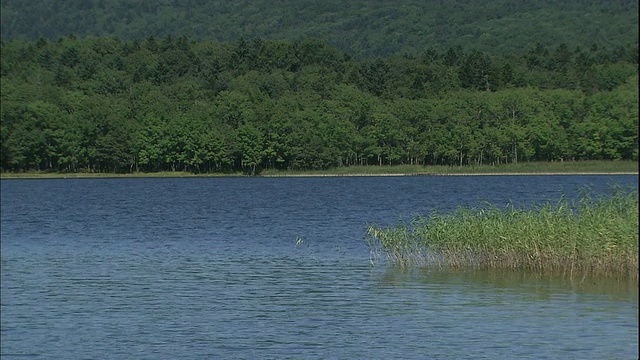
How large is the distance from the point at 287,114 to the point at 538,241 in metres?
100.0

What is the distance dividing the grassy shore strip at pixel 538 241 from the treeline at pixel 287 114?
239 feet

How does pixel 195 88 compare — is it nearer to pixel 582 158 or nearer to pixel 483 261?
pixel 582 158

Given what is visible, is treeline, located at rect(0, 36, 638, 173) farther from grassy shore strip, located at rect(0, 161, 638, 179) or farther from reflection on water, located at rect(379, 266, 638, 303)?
reflection on water, located at rect(379, 266, 638, 303)

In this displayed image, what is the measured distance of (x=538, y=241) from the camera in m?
23.9

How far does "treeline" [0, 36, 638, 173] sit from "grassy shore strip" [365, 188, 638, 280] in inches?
2864

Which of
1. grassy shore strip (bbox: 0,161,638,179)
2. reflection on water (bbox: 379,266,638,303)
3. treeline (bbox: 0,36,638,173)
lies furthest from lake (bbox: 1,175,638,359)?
grassy shore strip (bbox: 0,161,638,179)

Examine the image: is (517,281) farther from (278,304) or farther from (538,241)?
(278,304)

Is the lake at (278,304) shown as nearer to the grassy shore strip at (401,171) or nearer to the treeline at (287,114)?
the treeline at (287,114)

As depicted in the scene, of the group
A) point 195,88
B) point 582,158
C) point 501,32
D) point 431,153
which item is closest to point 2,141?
point 195,88

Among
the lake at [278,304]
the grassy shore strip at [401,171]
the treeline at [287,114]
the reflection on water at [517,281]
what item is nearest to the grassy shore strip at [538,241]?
the reflection on water at [517,281]

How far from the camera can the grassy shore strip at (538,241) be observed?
21.2 m

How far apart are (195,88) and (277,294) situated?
112533 millimetres

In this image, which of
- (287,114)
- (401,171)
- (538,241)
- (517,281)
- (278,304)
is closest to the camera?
(278,304)

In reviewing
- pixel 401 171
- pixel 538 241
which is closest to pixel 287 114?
pixel 401 171
